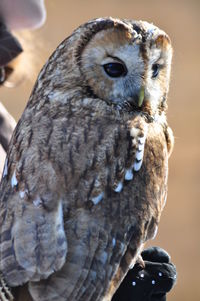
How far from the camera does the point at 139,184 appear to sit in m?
2.46

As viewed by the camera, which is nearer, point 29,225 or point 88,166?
point 29,225

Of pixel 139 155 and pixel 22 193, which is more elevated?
pixel 22 193

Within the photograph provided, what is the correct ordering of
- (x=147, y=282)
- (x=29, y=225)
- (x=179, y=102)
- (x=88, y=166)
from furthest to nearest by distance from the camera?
1. (x=179, y=102)
2. (x=147, y=282)
3. (x=88, y=166)
4. (x=29, y=225)

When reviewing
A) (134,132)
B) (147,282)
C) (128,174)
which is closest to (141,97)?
(134,132)

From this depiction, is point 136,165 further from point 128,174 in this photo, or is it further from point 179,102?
point 179,102

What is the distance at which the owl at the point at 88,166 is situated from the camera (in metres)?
2.20

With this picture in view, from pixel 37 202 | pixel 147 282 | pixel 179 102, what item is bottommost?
pixel 179 102

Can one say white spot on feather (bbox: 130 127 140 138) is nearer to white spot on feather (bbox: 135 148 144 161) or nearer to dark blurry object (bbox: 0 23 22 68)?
white spot on feather (bbox: 135 148 144 161)

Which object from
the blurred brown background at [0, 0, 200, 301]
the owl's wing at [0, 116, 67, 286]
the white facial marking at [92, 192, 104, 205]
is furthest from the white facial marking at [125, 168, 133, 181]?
the blurred brown background at [0, 0, 200, 301]

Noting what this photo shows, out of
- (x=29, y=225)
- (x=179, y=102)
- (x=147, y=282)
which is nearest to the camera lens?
(x=29, y=225)

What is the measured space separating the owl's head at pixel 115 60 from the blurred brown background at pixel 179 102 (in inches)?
88.3

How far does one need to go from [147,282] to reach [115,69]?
635 mm

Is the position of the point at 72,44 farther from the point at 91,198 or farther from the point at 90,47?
the point at 91,198

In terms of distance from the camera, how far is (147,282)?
8.34 feet
